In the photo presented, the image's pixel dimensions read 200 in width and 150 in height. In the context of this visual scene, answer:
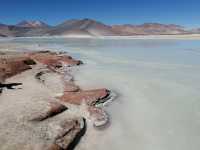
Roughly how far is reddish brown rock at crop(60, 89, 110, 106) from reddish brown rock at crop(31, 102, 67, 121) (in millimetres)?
914

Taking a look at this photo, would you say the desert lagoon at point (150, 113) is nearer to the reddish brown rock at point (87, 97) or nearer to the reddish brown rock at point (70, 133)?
the reddish brown rock at point (70, 133)

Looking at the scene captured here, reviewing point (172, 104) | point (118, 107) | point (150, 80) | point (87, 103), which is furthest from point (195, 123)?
point (150, 80)

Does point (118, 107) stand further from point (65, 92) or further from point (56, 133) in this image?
point (56, 133)

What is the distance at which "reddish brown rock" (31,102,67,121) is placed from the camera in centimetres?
742

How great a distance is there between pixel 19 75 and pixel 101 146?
8950 millimetres

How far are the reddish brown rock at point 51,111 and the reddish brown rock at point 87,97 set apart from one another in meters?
0.91

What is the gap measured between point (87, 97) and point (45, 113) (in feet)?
7.18

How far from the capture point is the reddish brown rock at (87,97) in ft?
30.6

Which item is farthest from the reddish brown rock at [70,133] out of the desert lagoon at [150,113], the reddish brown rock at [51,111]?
the reddish brown rock at [51,111]

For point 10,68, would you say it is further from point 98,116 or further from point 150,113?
point 150,113

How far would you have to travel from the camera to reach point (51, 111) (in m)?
7.91

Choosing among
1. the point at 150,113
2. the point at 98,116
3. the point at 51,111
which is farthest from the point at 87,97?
the point at 150,113

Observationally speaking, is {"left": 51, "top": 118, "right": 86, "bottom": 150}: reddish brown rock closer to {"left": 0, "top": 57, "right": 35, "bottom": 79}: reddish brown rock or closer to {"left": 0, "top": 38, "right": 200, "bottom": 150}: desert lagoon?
{"left": 0, "top": 38, "right": 200, "bottom": 150}: desert lagoon

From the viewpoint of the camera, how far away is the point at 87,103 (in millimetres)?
9164
